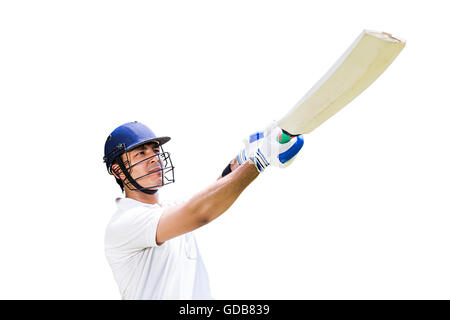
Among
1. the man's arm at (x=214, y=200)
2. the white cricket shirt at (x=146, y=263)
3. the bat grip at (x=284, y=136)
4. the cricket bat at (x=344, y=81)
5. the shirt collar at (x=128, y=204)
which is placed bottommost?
the white cricket shirt at (x=146, y=263)

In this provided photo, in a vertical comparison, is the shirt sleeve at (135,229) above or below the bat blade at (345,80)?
below

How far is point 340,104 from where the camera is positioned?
2594 millimetres

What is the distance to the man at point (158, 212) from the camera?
2.75m

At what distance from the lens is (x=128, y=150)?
3420 mm

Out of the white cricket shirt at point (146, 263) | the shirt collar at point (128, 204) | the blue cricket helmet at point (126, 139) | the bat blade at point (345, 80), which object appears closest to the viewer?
the bat blade at point (345, 80)

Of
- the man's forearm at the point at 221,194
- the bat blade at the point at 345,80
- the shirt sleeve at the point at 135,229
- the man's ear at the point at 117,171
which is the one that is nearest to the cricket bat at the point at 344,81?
the bat blade at the point at 345,80

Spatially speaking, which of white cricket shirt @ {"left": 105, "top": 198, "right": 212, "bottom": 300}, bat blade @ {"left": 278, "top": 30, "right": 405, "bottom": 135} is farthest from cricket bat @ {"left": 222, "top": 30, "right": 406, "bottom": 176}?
white cricket shirt @ {"left": 105, "top": 198, "right": 212, "bottom": 300}

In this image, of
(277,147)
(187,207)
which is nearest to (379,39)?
(277,147)

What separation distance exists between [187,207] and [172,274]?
2.03ft

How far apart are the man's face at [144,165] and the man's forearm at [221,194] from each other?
0.70 meters

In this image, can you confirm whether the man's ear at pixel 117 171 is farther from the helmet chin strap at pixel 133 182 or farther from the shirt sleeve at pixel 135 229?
the shirt sleeve at pixel 135 229

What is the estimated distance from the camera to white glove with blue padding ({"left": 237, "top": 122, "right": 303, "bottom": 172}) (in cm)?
275
